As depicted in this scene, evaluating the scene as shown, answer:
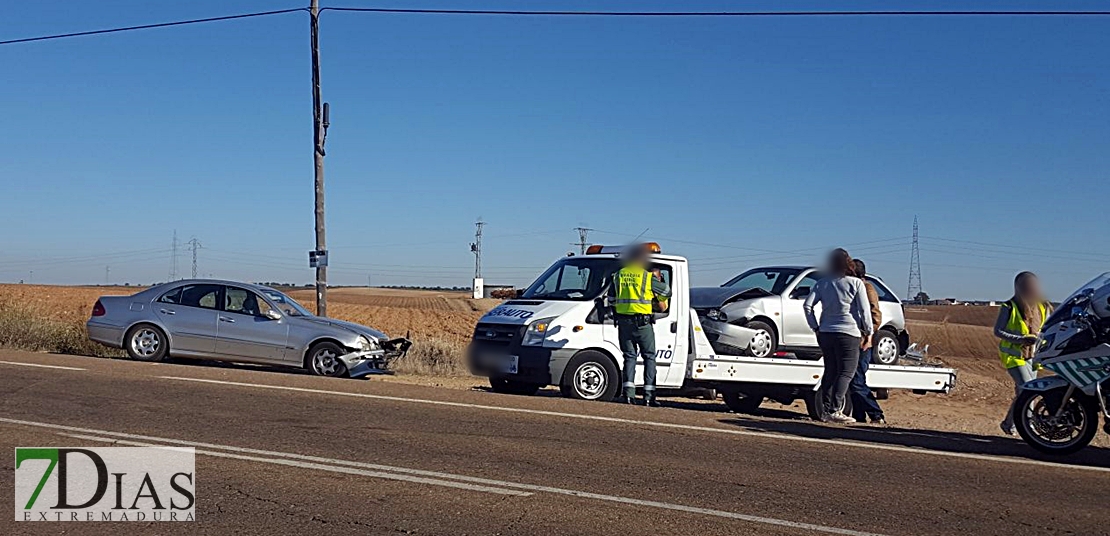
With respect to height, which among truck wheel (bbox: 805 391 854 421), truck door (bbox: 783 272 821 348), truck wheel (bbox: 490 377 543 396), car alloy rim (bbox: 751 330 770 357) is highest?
truck door (bbox: 783 272 821 348)

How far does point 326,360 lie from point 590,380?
514 centimetres

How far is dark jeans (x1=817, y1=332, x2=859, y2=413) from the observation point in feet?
38.9

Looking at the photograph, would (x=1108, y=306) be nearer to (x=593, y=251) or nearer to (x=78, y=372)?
(x=593, y=251)

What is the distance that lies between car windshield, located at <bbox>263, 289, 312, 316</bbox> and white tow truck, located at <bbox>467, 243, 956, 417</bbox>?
15.0ft

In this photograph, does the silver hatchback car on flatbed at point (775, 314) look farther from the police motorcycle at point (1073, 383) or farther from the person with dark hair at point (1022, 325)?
the police motorcycle at point (1073, 383)

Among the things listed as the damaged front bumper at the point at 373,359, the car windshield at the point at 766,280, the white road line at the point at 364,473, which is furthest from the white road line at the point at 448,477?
the car windshield at the point at 766,280

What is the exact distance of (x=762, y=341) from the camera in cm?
1410

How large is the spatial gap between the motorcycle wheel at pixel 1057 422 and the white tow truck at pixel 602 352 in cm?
328

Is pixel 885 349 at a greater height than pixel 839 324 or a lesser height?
lesser

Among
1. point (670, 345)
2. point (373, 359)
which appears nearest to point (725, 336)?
point (670, 345)

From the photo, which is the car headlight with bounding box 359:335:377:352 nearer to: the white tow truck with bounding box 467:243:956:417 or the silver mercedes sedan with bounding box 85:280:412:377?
the silver mercedes sedan with bounding box 85:280:412:377

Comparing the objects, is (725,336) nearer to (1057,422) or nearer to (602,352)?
(602,352)

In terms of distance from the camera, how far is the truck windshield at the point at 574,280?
43.4 ft

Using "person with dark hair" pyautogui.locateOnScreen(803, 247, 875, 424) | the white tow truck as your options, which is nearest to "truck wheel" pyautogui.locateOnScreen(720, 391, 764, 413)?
the white tow truck
